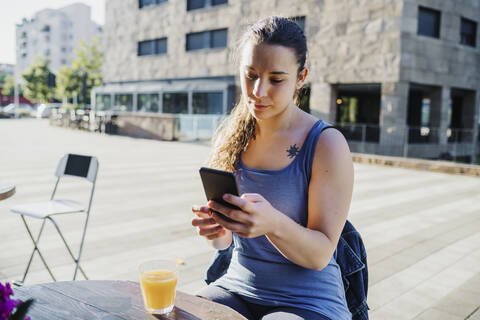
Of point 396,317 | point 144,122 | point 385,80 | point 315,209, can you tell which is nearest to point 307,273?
point 315,209

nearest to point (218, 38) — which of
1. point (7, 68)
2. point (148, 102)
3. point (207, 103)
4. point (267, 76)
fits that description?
point (207, 103)

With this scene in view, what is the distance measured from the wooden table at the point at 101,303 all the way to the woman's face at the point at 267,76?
0.80 meters

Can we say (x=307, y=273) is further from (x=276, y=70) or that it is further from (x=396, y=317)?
(x=396, y=317)

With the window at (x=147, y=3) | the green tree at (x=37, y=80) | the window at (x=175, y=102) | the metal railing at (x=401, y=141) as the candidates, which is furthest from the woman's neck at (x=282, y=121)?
the green tree at (x=37, y=80)

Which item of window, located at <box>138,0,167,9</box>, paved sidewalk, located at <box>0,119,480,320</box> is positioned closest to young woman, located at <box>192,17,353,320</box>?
paved sidewalk, located at <box>0,119,480,320</box>

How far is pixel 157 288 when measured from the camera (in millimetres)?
1350

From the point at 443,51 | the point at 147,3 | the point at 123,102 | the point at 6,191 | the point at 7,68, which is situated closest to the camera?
the point at 6,191

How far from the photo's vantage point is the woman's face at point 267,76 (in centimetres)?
171

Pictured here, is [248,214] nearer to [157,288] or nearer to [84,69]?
[157,288]

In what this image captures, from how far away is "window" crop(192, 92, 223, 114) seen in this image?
25844 millimetres

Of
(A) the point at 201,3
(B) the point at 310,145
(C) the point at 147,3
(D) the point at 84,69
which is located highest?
(C) the point at 147,3

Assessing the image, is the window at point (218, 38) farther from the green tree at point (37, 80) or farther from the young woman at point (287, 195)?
the green tree at point (37, 80)

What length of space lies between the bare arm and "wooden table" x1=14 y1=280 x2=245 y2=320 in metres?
0.29

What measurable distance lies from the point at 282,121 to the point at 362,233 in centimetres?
414
